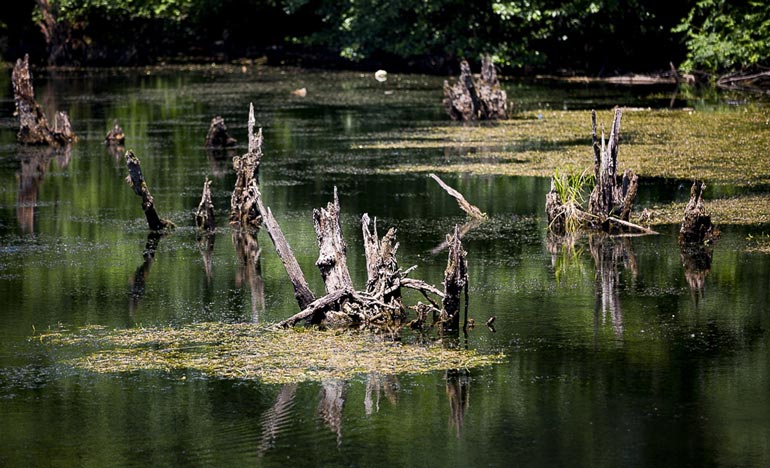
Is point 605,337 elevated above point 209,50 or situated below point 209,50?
below

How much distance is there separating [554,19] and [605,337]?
28749 millimetres

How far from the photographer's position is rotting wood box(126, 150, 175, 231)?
16828 millimetres

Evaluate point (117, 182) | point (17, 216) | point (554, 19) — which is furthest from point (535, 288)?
point (554, 19)

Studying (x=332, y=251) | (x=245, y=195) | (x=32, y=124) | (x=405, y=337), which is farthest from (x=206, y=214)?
(x=32, y=124)

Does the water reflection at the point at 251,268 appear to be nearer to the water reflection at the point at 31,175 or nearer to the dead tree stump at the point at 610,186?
the water reflection at the point at 31,175

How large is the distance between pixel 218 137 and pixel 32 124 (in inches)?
142

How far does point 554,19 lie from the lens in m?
39.5

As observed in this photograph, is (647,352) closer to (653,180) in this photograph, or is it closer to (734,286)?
(734,286)

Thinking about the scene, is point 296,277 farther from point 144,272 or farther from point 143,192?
point 143,192

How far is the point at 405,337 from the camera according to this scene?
1178 centimetres

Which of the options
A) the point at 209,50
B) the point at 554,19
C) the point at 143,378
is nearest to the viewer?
the point at 143,378

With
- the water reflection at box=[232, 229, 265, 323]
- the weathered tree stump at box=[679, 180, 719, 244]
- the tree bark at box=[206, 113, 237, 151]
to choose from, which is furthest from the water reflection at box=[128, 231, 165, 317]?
the tree bark at box=[206, 113, 237, 151]

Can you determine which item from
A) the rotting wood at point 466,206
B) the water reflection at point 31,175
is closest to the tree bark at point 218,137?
the water reflection at point 31,175

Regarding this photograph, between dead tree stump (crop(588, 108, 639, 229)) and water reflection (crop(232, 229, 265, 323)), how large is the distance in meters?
3.99
